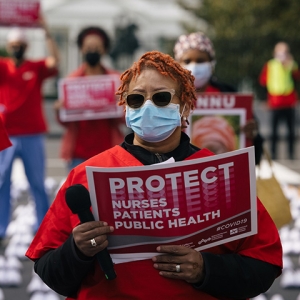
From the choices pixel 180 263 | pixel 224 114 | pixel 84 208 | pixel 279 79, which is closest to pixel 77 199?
pixel 84 208

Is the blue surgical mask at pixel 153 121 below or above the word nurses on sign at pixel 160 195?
above

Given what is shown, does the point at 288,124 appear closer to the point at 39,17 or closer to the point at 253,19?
the point at 39,17

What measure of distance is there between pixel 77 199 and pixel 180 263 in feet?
1.27

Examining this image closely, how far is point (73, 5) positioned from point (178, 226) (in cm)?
3652

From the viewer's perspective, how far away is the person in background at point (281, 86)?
47.5ft

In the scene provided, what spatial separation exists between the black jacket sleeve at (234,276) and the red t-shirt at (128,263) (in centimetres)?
3

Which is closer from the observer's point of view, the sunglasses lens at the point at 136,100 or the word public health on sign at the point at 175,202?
the word public health on sign at the point at 175,202

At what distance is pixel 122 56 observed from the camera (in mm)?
24906

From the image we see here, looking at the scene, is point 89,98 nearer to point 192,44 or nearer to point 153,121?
point 192,44

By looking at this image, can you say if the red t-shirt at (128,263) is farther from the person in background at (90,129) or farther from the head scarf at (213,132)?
the person in background at (90,129)

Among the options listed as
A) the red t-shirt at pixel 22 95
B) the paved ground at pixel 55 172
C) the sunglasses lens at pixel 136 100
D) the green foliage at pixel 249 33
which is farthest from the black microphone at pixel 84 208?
the green foliage at pixel 249 33

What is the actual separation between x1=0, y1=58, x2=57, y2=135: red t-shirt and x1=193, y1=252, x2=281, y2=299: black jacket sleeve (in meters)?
5.18

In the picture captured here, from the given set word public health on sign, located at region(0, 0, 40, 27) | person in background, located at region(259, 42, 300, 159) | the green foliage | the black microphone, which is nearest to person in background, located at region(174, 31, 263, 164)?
the black microphone

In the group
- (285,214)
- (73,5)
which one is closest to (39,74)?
(285,214)
